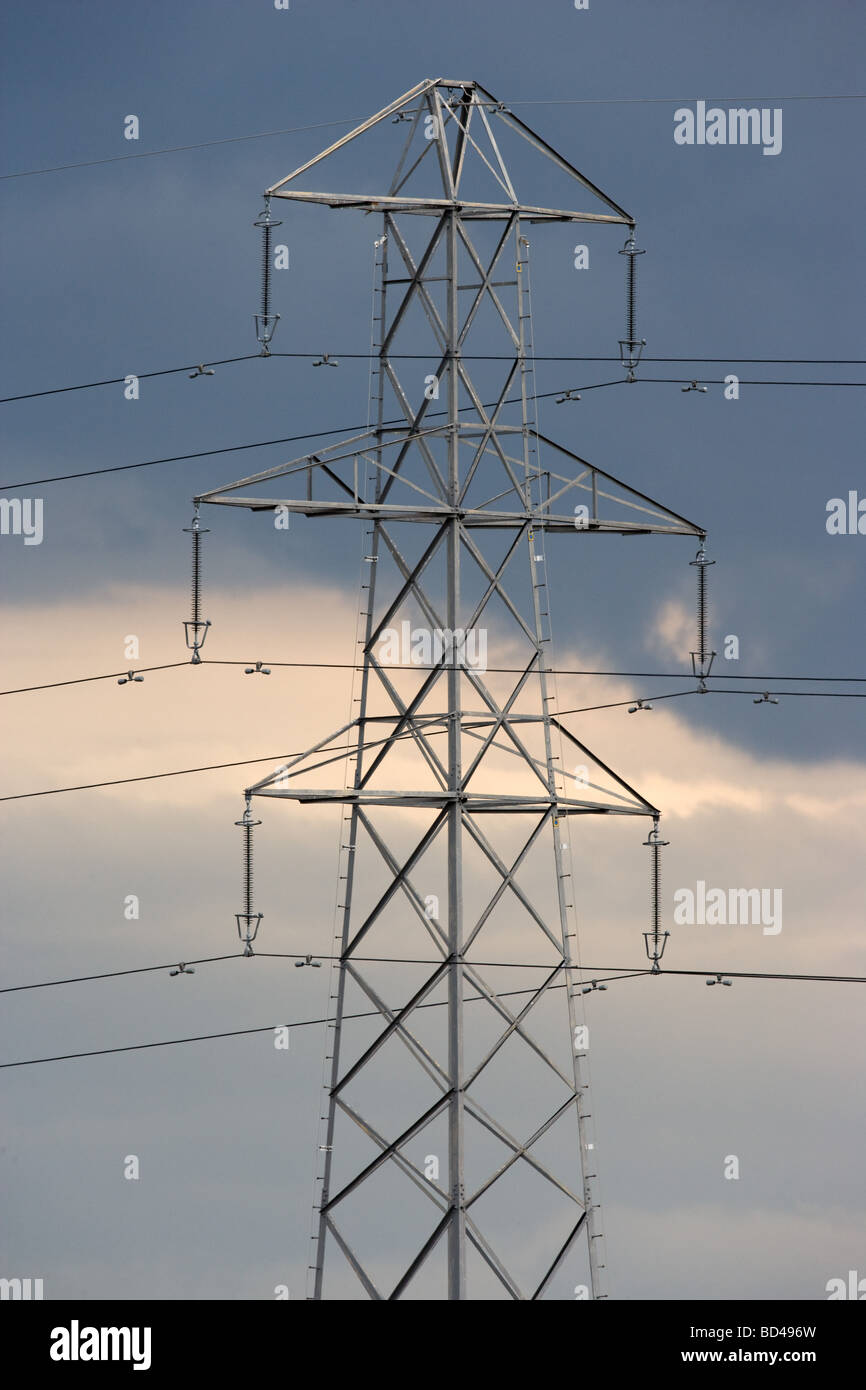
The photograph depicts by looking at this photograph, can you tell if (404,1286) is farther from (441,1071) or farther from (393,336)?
(393,336)

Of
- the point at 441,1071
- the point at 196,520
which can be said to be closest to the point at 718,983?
the point at 441,1071

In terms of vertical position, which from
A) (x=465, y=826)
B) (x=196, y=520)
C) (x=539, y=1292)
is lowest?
(x=539, y=1292)

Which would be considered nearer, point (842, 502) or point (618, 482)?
point (618, 482)

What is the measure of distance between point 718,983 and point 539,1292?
26.4ft

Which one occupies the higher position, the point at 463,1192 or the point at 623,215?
the point at 623,215

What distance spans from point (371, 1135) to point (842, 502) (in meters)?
18.7

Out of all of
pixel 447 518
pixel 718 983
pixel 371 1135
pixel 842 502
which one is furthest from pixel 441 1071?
pixel 842 502

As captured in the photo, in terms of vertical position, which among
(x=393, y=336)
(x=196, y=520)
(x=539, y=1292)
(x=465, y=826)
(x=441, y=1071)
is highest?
(x=393, y=336)

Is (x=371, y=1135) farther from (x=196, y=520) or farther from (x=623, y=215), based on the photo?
(x=623, y=215)

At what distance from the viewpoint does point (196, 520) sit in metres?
66.7

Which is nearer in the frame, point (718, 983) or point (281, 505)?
point (281, 505)

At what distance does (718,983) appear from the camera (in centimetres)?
7050

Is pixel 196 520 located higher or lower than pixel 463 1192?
higher

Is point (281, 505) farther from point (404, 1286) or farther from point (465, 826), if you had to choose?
point (404, 1286)
